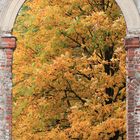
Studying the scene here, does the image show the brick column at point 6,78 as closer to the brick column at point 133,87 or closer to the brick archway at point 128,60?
the brick archway at point 128,60

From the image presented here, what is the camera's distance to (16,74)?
1808cm

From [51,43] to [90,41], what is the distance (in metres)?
1.09

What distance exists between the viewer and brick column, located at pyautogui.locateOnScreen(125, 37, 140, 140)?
11.6m

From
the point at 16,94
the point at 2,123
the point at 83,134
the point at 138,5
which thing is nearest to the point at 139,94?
the point at 138,5

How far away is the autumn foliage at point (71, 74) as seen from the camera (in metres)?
15.6

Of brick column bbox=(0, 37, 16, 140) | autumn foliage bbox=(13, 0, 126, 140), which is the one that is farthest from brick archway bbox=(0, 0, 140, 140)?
autumn foliage bbox=(13, 0, 126, 140)

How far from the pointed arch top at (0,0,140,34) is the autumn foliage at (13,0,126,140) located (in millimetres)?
3568

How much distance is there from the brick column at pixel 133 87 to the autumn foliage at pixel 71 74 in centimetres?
347

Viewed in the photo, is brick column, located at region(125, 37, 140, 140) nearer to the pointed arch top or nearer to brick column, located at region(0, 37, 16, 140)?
the pointed arch top

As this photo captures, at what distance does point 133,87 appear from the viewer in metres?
11.6

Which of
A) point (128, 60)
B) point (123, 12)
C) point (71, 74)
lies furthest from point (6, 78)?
point (71, 74)

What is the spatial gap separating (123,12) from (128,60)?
93cm

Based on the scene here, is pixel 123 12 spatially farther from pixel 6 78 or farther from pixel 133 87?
pixel 6 78

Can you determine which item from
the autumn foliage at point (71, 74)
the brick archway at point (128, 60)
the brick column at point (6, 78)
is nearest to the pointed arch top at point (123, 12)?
the brick archway at point (128, 60)
